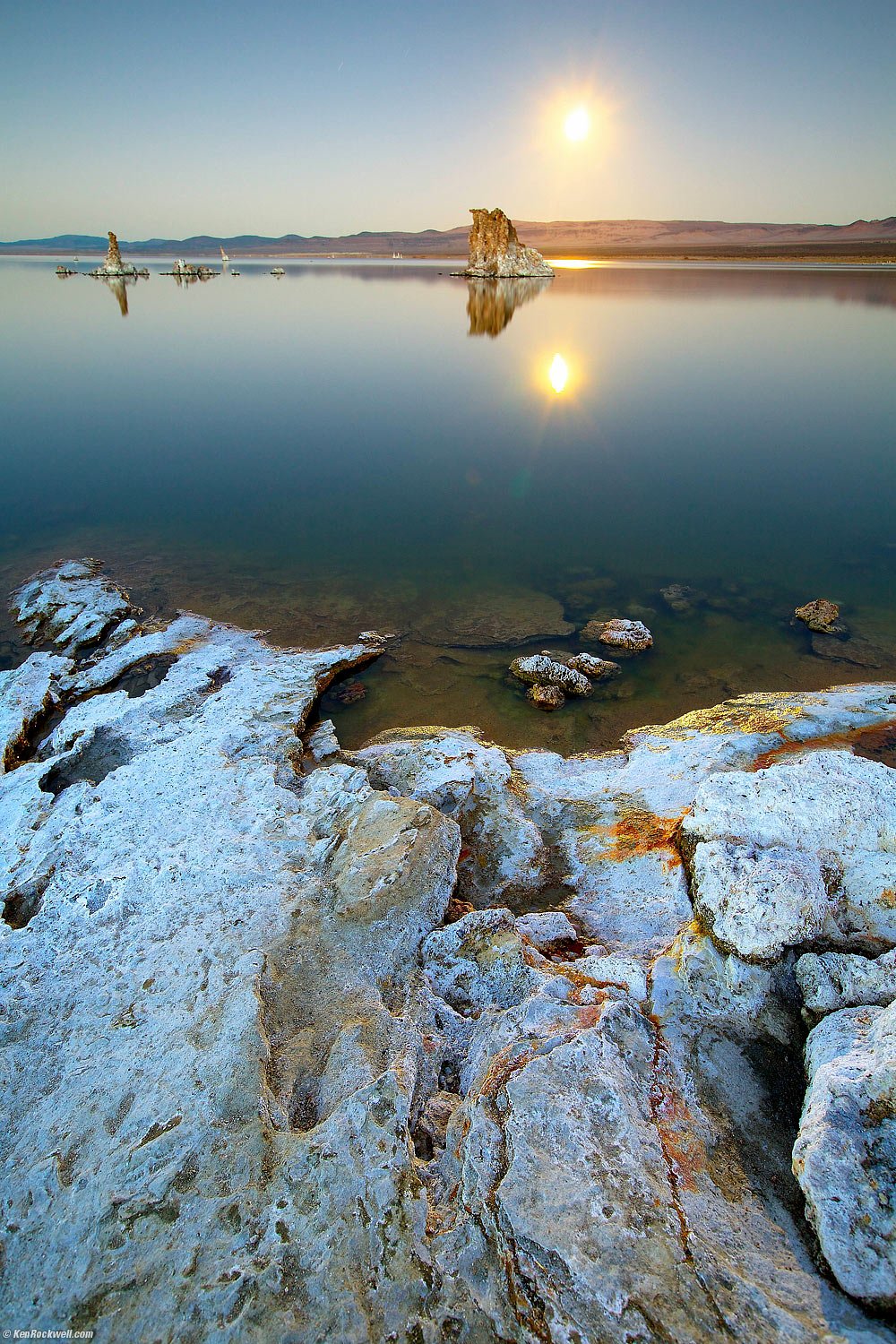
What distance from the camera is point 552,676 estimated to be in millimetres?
9359

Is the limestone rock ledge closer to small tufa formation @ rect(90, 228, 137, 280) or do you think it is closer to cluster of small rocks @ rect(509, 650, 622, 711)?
cluster of small rocks @ rect(509, 650, 622, 711)

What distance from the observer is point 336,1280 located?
114 inches

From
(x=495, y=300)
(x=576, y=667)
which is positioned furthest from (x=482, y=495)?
(x=495, y=300)

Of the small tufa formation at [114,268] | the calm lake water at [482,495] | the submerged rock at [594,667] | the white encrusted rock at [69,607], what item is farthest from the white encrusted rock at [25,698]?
the small tufa formation at [114,268]

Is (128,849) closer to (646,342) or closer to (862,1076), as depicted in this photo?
(862,1076)

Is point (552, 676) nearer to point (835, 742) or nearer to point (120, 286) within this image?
point (835, 742)

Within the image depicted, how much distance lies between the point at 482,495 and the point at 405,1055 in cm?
1591

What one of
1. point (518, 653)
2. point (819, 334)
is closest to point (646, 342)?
point (819, 334)

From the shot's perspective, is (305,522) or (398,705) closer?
(398,705)

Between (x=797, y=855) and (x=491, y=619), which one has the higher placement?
(x=797, y=855)

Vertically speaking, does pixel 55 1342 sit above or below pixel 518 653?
above

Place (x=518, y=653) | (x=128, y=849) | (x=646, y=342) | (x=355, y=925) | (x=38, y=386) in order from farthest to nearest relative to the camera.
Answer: (x=646, y=342) < (x=38, y=386) < (x=518, y=653) < (x=128, y=849) < (x=355, y=925)

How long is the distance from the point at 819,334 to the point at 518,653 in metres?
42.4

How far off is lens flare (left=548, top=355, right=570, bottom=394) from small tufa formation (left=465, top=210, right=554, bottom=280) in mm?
68268
